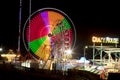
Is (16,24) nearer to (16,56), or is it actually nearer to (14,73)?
(16,56)

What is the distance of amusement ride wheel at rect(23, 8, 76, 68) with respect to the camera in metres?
35.8

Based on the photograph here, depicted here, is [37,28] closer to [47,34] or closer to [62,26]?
[47,34]

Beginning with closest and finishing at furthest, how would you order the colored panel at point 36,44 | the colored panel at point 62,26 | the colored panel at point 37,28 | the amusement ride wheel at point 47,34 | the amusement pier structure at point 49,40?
the colored panel at point 62,26
the amusement pier structure at point 49,40
the amusement ride wheel at point 47,34
the colored panel at point 36,44
the colored panel at point 37,28

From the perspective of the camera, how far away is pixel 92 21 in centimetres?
5634

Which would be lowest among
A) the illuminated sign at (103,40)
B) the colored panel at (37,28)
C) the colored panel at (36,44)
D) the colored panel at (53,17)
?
the colored panel at (36,44)

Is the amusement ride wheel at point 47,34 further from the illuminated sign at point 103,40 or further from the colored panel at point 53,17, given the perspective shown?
the illuminated sign at point 103,40

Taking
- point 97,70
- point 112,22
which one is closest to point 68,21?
point 97,70

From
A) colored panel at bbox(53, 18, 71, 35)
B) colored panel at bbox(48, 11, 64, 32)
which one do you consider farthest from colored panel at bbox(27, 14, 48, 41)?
colored panel at bbox(53, 18, 71, 35)

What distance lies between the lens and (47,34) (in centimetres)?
3666

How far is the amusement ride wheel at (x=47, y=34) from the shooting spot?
35812 millimetres

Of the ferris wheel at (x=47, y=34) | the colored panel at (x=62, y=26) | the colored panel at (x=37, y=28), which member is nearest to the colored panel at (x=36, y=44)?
the ferris wheel at (x=47, y=34)

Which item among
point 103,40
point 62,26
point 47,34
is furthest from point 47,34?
point 103,40

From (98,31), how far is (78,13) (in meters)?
3.78

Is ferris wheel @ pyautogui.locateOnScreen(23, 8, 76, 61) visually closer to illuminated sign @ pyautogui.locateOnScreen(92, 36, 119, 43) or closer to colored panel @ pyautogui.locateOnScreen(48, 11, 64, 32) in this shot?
colored panel @ pyautogui.locateOnScreen(48, 11, 64, 32)
